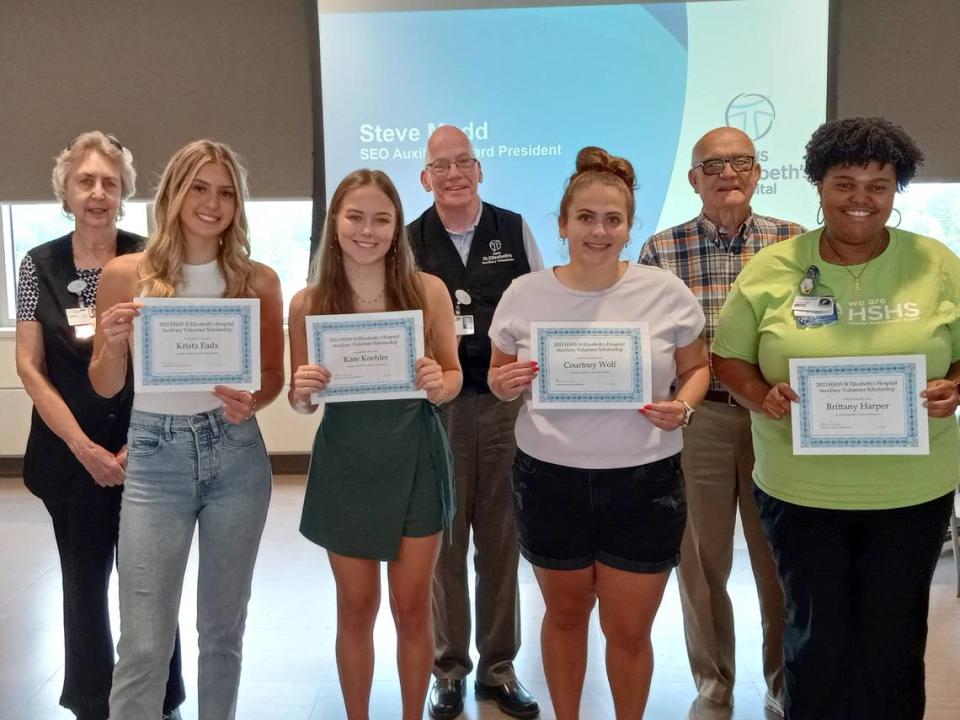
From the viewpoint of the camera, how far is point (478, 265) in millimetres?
2873

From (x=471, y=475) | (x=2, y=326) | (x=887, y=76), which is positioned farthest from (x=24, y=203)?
(x=887, y=76)

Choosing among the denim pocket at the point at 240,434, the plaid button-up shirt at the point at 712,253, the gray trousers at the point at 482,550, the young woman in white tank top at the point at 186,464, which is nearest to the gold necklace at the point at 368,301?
the young woman in white tank top at the point at 186,464

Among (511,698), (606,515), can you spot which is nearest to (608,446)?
(606,515)

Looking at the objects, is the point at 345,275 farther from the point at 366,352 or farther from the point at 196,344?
the point at 196,344

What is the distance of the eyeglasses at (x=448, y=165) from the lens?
9.41 feet

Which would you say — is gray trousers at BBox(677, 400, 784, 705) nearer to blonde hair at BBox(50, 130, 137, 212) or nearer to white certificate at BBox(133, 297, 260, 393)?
white certificate at BBox(133, 297, 260, 393)

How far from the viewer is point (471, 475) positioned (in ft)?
9.56

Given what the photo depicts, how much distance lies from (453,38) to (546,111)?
27.7 inches

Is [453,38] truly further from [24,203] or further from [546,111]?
[24,203]

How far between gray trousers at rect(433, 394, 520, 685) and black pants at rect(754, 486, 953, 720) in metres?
1.00

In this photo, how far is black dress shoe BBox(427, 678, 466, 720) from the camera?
2.82 m

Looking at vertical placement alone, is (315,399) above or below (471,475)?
Result: above

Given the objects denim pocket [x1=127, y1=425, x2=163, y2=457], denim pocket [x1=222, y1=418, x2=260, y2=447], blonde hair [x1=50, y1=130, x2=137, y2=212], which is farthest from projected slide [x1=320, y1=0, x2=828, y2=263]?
denim pocket [x1=127, y1=425, x2=163, y2=457]

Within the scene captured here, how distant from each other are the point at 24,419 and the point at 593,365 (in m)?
5.19
